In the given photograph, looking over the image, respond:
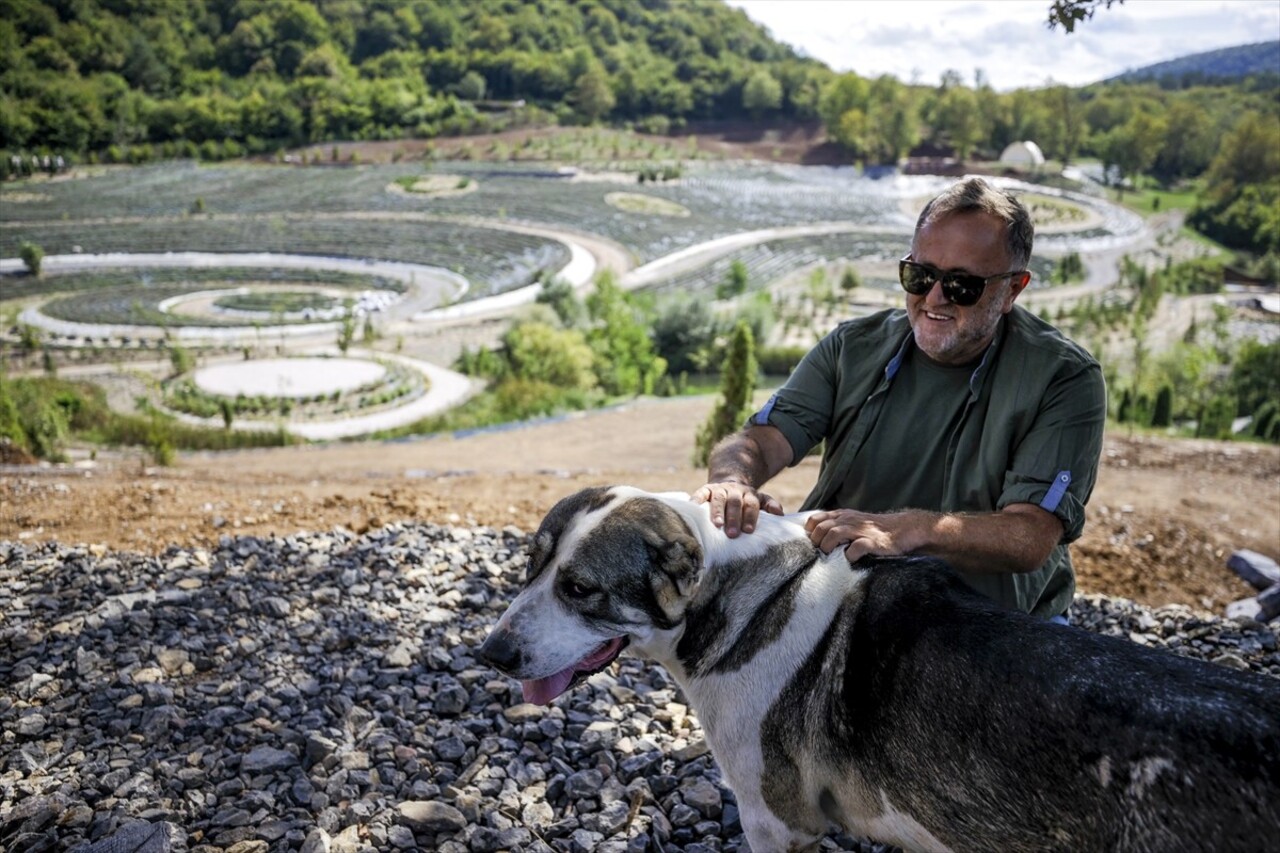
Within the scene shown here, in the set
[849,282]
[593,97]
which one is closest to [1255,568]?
[849,282]

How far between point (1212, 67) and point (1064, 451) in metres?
153

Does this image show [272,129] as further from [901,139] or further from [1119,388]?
[1119,388]

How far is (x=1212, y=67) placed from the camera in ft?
410

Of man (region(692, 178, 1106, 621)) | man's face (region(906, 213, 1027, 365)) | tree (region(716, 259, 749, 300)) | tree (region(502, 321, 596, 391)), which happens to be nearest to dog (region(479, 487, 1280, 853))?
man (region(692, 178, 1106, 621))

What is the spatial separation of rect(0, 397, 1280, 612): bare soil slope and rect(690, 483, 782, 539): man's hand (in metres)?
5.08

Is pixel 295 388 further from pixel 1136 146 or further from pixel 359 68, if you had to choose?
pixel 359 68

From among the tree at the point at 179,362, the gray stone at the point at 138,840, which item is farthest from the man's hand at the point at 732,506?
the tree at the point at 179,362

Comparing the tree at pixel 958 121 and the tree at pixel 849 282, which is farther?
the tree at pixel 958 121

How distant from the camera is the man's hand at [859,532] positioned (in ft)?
9.77

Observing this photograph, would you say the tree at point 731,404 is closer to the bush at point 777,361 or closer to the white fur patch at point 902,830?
the white fur patch at point 902,830

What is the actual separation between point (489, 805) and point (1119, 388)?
28.8 metres

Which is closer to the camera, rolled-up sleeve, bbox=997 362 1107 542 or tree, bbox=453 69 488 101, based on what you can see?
rolled-up sleeve, bbox=997 362 1107 542

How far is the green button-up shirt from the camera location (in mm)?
3350

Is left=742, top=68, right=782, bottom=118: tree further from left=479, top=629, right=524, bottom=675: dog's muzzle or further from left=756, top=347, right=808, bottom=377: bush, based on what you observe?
left=479, top=629, right=524, bottom=675: dog's muzzle
